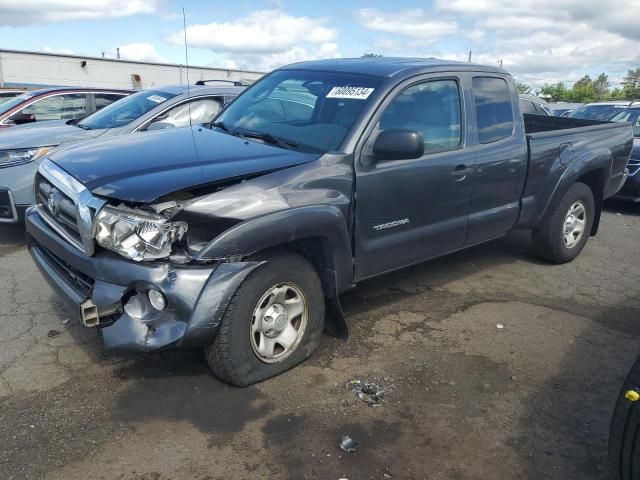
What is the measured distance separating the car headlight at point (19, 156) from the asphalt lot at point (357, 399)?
1.39m

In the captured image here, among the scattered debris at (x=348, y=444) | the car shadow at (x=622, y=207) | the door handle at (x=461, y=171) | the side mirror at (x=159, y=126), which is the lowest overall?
the car shadow at (x=622, y=207)

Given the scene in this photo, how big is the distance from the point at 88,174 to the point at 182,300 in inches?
37.2

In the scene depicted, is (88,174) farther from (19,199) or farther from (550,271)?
(550,271)

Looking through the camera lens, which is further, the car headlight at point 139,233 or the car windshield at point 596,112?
the car windshield at point 596,112

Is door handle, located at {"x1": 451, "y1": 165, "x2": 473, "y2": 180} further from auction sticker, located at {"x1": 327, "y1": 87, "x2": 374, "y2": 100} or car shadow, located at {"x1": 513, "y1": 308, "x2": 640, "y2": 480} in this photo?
car shadow, located at {"x1": 513, "y1": 308, "x2": 640, "y2": 480}

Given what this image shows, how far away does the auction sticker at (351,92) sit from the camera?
371 cm

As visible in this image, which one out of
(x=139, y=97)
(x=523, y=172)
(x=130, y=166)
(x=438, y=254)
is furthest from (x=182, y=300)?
(x=139, y=97)

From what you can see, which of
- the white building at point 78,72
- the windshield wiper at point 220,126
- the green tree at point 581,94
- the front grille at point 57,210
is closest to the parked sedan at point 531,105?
the windshield wiper at point 220,126

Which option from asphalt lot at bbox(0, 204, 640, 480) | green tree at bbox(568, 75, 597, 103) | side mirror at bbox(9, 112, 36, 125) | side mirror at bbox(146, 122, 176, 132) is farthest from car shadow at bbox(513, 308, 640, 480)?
green tree at bbox(568, 75, 597, 103)

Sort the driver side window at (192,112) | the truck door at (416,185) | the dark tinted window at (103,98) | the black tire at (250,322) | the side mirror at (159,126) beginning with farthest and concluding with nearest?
the dark tinted window at (103,98), the driver side window at (192,112), the side mirror at (159,126), the truck door at (416,185), the black tire at (250,322)

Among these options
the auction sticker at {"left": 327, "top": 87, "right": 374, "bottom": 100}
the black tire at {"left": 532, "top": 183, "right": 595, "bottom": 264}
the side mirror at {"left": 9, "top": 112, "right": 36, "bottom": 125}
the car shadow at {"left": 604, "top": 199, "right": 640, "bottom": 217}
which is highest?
the auction sticker at {"left": 327, "top": 87, "right": 374, "bottom": 100}

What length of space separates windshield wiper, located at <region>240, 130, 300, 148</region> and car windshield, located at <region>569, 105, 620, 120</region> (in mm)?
8038

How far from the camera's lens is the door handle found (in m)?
4.11

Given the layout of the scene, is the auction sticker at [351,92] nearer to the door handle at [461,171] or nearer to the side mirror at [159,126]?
the door handle at [461,171]
